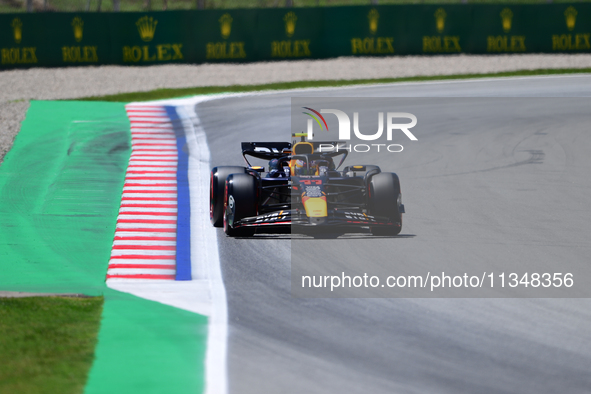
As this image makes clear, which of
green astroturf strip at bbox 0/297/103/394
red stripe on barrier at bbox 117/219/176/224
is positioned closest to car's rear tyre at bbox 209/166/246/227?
red stripe on barrier at bbox 117/219/176/224

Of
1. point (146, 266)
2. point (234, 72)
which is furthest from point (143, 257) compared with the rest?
point (234, 72)

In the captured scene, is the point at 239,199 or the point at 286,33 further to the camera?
the point at 286,33

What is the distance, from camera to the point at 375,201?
983cm

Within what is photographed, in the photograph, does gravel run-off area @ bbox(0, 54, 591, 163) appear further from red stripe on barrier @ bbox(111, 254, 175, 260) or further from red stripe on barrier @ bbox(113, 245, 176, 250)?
red stripe on barrier @ bbox(111, 254, 175, 260)

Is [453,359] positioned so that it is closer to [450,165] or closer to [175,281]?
[175,281]

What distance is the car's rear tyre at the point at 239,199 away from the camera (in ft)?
31.8

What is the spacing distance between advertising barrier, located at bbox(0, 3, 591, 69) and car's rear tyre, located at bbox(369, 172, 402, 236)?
59.4 ft

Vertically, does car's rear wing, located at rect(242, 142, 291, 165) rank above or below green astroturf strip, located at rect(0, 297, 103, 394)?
above

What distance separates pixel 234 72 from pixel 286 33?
3043mm

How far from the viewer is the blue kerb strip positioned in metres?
9.16

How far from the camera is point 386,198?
387 inches

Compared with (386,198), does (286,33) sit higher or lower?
higher

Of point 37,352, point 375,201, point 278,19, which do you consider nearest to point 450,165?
point 375,201

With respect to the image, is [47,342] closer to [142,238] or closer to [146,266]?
[146,266]
